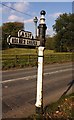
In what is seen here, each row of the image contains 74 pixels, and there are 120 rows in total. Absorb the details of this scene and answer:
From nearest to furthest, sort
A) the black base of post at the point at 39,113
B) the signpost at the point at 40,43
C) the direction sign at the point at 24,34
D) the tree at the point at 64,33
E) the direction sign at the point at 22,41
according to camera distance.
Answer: the direction sign at the point at 22,41
the direction sign at the point at 24,34
the signpost at the point at 40,43
the black base of post at the point at 39,113
the tree at the point at 64,33

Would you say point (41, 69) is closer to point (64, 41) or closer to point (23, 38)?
point (23, 38)

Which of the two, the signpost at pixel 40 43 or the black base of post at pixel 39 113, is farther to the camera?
the black base of post at pixel 39 113

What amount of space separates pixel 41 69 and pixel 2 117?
1.88 metres

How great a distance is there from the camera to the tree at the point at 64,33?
226 feet

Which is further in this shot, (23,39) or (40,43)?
(40,43)

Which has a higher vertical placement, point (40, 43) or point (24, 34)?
point (24, 34)

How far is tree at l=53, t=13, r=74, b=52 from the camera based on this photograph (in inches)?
2709

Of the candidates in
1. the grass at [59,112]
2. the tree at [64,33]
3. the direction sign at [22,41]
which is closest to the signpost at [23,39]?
the direction sign at [22,41]

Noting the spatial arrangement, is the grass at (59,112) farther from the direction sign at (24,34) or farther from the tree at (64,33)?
the tree at (64,33)

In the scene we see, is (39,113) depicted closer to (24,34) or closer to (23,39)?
(23,39)

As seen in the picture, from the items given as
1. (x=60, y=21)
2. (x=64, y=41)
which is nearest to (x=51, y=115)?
(x=64, y=41)

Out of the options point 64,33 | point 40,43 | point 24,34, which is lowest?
point 40,43

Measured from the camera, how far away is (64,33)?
7169cm

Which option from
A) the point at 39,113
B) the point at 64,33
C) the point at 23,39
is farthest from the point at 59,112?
the point at 64,33
